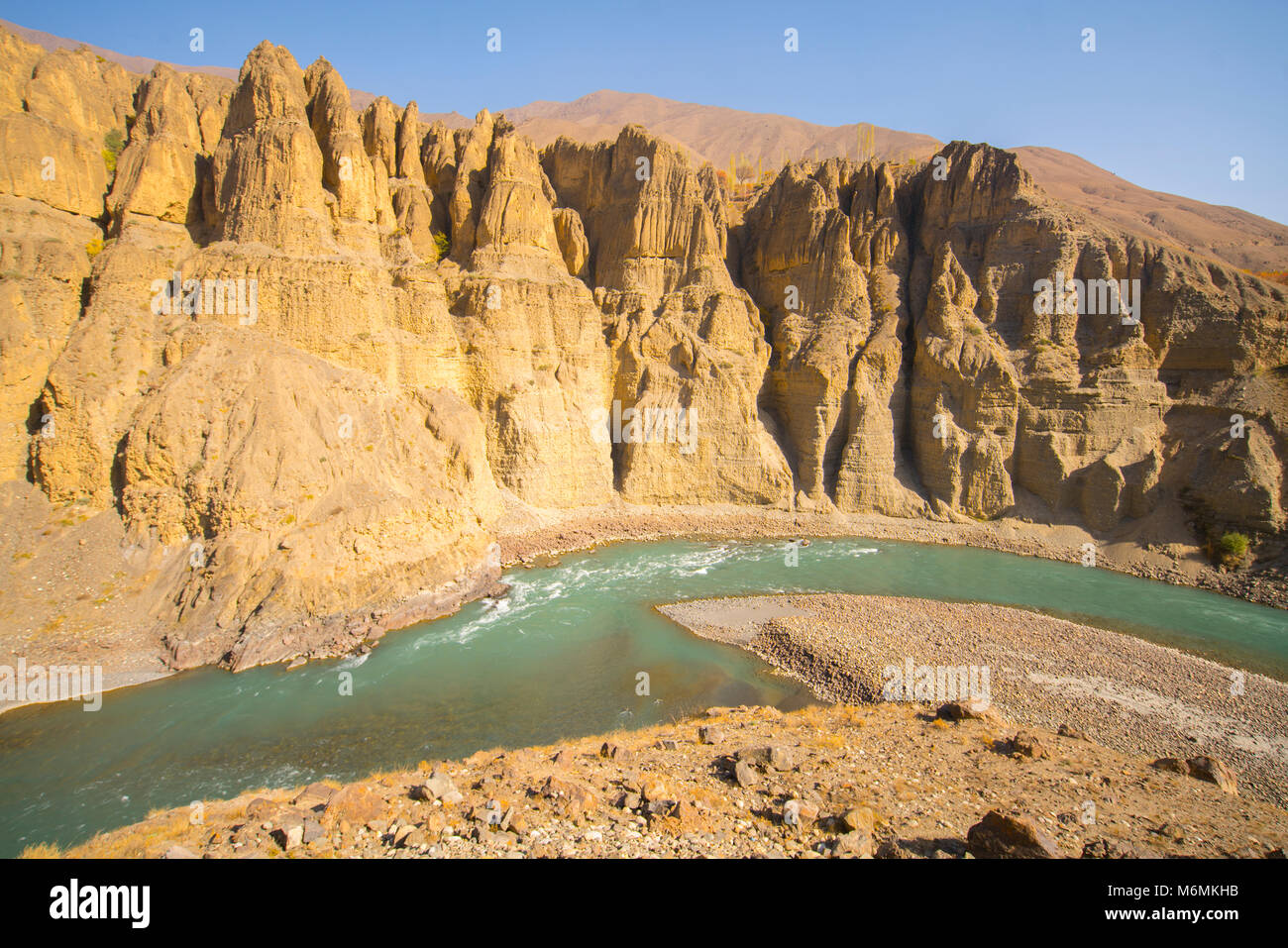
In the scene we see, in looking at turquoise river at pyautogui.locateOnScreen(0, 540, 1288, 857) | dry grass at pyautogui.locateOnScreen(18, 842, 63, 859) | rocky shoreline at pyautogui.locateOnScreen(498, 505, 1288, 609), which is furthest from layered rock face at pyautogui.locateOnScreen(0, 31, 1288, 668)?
dry grass at pyautogui.locateOnScreen(18, 842, 63, 859)

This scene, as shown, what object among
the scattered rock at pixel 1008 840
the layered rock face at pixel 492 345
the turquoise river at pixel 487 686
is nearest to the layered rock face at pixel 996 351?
the layered rock face at pixel 492 345

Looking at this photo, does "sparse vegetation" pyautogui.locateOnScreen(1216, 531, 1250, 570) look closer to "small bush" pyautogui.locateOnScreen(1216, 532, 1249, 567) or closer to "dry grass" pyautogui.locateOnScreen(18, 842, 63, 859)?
"small bush" pyautogui.locateOnScreen(1216, 532, 1249, 567)

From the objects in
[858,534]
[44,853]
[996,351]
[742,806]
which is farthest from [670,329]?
[44,853]

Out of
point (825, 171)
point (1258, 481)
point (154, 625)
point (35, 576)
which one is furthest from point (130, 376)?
point (1258, 481)

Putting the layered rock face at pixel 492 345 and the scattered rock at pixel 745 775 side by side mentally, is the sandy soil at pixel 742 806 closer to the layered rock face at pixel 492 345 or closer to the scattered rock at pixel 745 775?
the scattered rock at pixel 745 775
